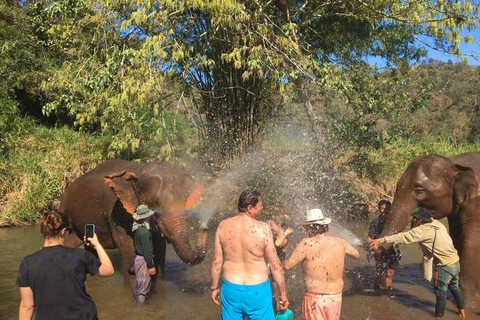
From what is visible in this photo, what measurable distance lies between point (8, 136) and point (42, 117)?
4.59 meters

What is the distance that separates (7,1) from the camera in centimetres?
1778

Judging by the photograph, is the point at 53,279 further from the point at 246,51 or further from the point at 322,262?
the point at 246,51

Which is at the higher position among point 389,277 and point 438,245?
point 438,245

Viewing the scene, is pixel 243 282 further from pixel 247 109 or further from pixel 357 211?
pixel 357 211

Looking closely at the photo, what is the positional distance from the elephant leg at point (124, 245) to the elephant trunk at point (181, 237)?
86 cm

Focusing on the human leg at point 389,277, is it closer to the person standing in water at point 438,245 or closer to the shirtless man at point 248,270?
the person standing in water at point 438,245

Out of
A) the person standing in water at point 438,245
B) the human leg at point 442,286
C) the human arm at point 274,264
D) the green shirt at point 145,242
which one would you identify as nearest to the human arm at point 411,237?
the person standing in water at point 438,245

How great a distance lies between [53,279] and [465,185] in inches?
205

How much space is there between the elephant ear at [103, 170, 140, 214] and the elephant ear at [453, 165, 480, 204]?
4488 mm

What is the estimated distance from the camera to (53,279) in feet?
9.75

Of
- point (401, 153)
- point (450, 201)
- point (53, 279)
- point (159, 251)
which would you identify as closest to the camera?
point (53, 279)

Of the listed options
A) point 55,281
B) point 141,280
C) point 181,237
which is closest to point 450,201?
point 181,237

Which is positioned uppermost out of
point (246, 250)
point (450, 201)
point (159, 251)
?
point (450, 201)

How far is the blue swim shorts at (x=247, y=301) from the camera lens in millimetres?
3615
